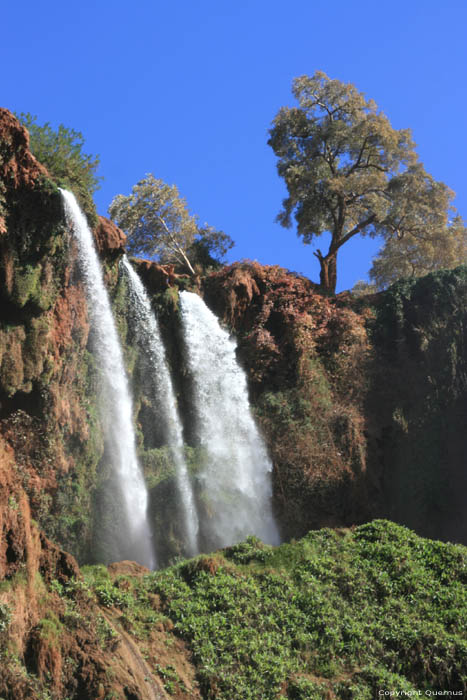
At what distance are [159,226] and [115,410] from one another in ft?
42.7

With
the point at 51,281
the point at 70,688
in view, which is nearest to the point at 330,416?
the point at 51,281

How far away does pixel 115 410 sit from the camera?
1791 centimetres

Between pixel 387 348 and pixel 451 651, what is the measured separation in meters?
14.2

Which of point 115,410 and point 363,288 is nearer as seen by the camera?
point 115,410

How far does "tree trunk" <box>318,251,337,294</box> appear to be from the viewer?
27.8 metres

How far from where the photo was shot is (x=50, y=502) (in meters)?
15.4

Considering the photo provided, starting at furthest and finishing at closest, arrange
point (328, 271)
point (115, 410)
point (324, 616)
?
1. point (328, 271)
2. point (115, 410)
3. point (324, 616)

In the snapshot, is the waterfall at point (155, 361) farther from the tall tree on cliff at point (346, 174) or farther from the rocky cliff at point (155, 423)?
the tall tree on cliff at point (346, 174)

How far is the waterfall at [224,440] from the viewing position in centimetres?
1739

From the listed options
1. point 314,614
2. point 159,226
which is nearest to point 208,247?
point 159,226

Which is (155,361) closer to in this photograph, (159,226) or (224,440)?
(224,440)

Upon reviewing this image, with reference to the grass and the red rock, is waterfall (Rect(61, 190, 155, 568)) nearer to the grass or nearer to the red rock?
the red rock

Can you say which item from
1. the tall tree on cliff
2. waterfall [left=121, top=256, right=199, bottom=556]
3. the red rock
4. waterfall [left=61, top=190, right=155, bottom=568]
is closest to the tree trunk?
the tall tree on cliff

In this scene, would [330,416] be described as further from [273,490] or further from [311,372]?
[273,490]
